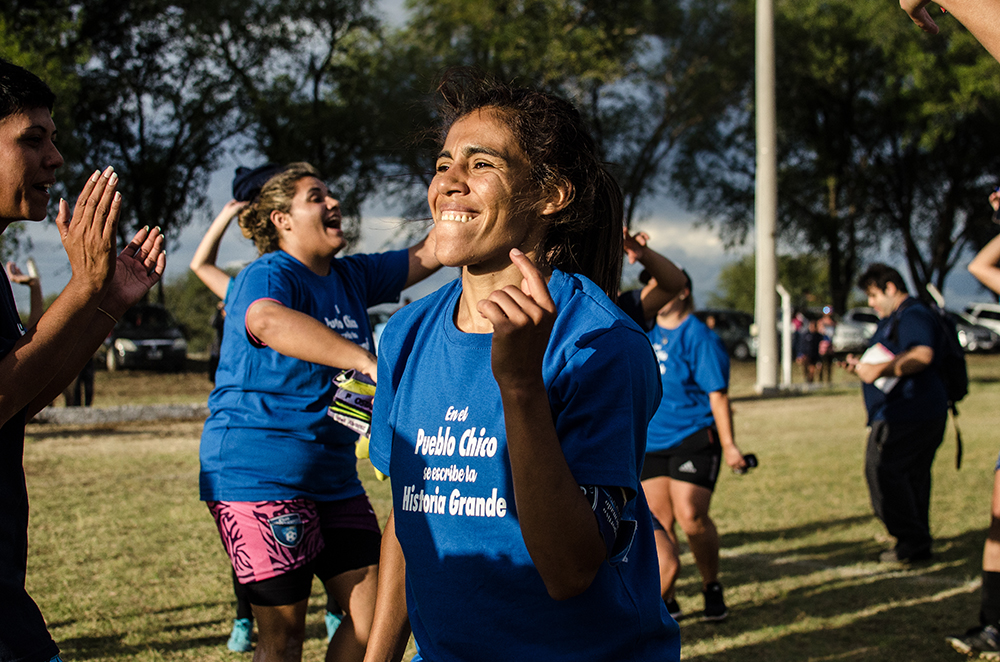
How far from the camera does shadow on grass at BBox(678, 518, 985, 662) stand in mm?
4883

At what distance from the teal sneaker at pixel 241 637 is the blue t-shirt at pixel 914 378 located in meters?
4.97

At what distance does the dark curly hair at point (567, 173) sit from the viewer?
200 centimetres

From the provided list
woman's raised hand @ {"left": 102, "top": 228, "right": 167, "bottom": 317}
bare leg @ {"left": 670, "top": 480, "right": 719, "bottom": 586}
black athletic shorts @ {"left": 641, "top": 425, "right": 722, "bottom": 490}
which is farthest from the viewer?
black athletic shorts @ {"left": 641, "top": 425, "right": 722, "bottom": 490}

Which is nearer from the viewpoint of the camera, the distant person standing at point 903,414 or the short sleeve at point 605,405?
the short sleeve at point 605,405

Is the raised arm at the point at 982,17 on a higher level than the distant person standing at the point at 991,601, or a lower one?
higher

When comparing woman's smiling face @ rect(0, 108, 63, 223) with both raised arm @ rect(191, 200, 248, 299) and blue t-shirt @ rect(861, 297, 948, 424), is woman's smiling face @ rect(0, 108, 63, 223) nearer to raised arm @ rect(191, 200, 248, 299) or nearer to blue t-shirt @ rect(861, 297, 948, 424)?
raised arm @ rect(191, 200, 248, 299)

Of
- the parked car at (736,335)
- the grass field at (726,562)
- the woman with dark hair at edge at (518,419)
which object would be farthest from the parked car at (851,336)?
the woman with dark hair at edge at (518,419)

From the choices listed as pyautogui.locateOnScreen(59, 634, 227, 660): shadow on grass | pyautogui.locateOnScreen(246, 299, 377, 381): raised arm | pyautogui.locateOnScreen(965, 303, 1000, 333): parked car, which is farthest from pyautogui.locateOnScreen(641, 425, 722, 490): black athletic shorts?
pyautogui.locateOnScreen(965, 303, 1000, 333): parked car

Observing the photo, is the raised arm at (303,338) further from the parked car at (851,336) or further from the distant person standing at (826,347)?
the parked car at (851,336)

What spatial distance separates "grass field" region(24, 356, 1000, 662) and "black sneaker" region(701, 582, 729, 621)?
71 millimetres

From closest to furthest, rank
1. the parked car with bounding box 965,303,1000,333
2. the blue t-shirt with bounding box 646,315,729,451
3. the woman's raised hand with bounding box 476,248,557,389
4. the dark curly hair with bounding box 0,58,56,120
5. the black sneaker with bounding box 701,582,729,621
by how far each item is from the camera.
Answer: the woman's raised hand with bounding box 476,248,557,389 < the dark curly hair with bounding box 0,58,56,120 < the black sneaker with bounding box 701,582,729,621 < the blue t-shirt with bounding box 646,315,729,451 < the parked car with bounding box 965,303,1000,333

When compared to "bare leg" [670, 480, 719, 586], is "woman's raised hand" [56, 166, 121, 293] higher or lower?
higher

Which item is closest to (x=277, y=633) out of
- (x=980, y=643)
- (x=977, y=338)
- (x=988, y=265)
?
(x=980, y=643)

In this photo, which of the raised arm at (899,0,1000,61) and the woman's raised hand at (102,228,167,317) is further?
the woman's raised hand at (102,228,167,317)
